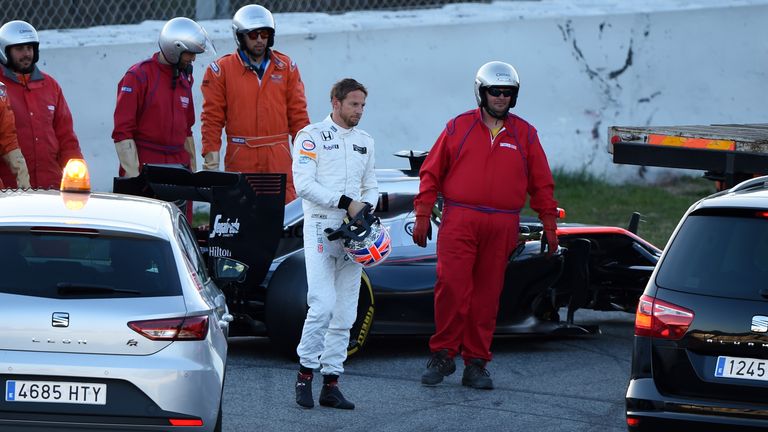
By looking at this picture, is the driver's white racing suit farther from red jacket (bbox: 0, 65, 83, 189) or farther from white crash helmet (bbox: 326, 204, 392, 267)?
red jacket (bbox: 0, 65, 83, 189)

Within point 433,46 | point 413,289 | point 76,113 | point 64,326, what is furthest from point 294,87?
point 64,326

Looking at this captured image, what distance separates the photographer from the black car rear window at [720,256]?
20.1ft

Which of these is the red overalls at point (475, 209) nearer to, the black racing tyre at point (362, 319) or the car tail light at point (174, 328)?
the black racing tyre at point (362, 319)

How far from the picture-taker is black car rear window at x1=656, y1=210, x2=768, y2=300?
Answer: 241 inches

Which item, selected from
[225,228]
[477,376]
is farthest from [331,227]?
[477,376]

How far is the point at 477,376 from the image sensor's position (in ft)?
28.0

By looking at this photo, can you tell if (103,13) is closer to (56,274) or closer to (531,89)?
(531,89)

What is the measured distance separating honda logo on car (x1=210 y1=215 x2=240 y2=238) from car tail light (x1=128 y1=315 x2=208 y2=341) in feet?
9.81

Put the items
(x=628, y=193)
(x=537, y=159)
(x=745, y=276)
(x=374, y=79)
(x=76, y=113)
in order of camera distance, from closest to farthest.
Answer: (x=745, y=276) → (x=537, y=159) → (x=76, y=113) → (x=374, y=79) → (x=628, y=193)

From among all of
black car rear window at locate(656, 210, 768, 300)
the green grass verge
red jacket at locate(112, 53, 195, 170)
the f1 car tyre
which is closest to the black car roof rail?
black car rear window at locate(656, 210, 768, 300)

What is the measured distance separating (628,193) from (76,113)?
6.05 meters

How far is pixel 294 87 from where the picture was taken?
10.6m

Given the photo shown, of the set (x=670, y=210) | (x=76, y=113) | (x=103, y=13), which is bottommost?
(x=670, y=210)

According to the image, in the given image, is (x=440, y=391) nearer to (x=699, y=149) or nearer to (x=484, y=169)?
(x=484, y=169)
